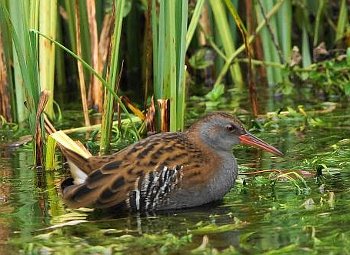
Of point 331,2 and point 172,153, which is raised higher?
point 331,2

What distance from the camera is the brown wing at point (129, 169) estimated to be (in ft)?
20.9

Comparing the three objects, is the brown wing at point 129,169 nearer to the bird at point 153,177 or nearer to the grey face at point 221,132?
the bird at point 153,177

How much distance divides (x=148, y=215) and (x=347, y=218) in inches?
47.9

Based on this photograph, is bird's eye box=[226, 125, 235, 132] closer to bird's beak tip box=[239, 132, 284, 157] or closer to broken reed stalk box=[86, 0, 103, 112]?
bird's beak tip box=[239, 132, 284, 157]

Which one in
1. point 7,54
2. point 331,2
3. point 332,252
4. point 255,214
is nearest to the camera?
point 332,252

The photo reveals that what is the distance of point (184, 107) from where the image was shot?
A: 26.7 ft

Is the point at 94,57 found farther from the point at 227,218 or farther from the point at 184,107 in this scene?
the point at 227,218

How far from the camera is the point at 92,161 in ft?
21.7

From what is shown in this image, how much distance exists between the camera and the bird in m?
6.41

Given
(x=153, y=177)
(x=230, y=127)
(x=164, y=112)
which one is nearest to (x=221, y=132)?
(x=230, y=127)

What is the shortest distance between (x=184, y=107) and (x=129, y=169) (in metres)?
1.74

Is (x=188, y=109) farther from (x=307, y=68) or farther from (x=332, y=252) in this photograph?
(x=332, y=252)

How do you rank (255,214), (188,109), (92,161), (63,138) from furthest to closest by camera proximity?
(188,109) → (63,138) → (92,161) → (255,214)

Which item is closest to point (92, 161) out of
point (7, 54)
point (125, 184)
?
point (125, 184)
